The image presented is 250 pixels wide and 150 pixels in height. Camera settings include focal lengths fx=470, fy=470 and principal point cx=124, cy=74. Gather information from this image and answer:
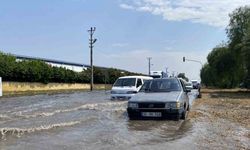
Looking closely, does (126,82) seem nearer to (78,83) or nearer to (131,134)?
(131,134)

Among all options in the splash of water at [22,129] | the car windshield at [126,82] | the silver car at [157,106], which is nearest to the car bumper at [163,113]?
the silver car at [157,106]

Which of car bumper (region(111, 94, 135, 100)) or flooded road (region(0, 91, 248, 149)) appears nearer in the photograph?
flooded road (region(0, 91, 248, 149))

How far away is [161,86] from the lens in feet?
59.9

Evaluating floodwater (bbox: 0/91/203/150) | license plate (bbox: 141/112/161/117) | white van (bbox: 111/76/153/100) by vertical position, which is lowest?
floodwater (bbox: 0/91/203/150)

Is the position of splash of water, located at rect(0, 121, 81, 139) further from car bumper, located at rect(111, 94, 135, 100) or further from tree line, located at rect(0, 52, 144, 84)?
tree line, located at rect(0, 52, 144, 84)

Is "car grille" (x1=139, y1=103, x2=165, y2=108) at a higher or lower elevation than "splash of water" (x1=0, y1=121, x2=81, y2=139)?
Answer: higher

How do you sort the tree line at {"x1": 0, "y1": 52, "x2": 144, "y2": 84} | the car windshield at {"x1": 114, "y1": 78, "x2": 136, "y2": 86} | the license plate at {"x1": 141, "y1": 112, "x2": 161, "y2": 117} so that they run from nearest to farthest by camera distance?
1. the license plate at {"x1": 141, "y1": 112, "x2": 161, "y2": 117}
2. the car windshield at {"x1": 114, "y1": 78, "x2": 136, "y2": 86}
3. the tree line at {"x1": 0, "y1": 52, "x2": 144, "y2": 84}

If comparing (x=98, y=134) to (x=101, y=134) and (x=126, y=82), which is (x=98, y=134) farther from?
(x=126, y=82)

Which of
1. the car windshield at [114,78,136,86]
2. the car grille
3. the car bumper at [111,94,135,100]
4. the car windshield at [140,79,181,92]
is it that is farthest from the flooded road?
the car windshield at [114,78,136,86]

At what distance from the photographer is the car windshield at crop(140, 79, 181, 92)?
711 inches

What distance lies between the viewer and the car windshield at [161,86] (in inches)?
711

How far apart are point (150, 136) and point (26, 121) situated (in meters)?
5.97

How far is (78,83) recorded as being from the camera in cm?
8319

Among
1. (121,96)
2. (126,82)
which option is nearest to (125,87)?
(126,82)
